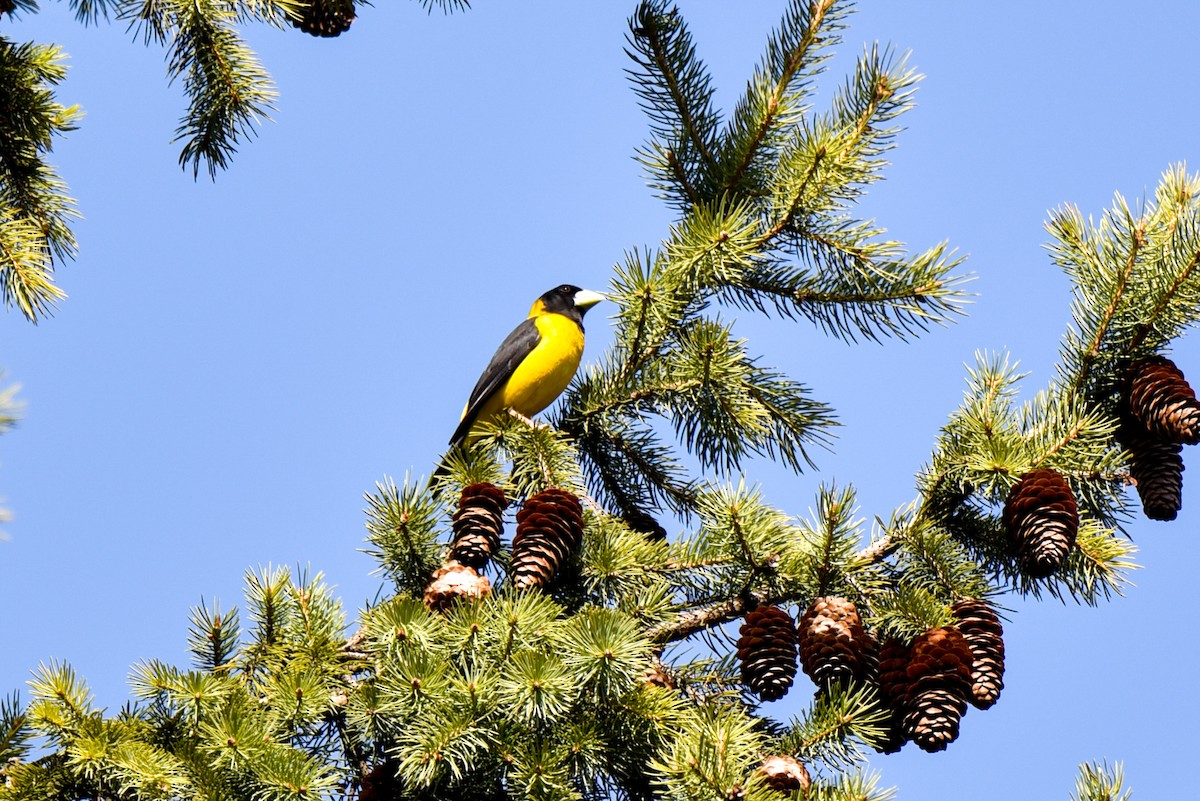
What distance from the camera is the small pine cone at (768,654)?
9.42 ft

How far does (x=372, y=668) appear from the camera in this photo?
10.3 feet

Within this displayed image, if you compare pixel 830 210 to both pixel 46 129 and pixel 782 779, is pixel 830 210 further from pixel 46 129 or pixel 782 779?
pixel 46 129

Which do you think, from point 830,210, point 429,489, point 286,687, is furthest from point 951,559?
point 286,687

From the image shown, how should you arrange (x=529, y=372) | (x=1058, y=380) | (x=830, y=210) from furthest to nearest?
(x=529, y=372), (x=830, y=210), (x=1058, y=380)

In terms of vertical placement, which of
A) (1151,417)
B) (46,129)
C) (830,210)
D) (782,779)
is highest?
(46,129)

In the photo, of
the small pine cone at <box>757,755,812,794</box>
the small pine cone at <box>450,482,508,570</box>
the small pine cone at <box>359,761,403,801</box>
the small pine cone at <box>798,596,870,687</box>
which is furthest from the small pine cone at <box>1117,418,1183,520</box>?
the small pine cone at <box>359,761,403,801</box>

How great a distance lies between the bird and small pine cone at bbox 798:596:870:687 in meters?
2.63

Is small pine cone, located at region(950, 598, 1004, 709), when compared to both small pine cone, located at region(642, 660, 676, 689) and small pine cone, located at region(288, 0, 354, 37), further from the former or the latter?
small pine cone, located at region(288, 0, 354, 37)

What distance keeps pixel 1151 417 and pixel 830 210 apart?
3.59 feet

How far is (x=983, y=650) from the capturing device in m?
2.89

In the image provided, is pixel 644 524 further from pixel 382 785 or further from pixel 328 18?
pixel 328 18

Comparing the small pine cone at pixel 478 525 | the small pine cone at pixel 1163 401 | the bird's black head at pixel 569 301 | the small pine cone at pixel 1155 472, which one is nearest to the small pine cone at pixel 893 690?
the small pine cone at pixel 1155 472

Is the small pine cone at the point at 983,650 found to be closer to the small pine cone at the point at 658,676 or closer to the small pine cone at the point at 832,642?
the small pine cone at the point at 832,642

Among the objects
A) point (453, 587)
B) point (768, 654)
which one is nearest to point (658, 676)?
point (768, 654)
